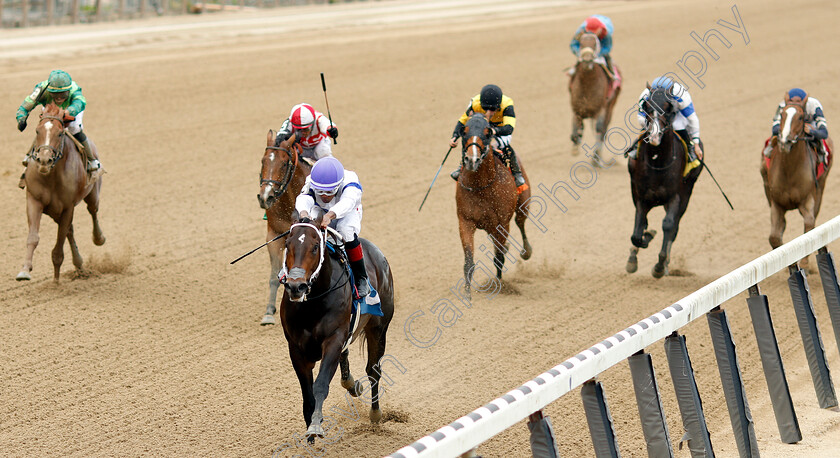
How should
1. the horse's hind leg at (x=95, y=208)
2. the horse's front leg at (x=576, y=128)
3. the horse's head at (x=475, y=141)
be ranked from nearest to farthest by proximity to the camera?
the horse's head at (x=475, y=141) < the horse's hind leg at (x=95, y=208) < the horse's front leg at (x=576, y=128)

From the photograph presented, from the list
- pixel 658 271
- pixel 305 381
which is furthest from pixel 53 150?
pixel 658 271

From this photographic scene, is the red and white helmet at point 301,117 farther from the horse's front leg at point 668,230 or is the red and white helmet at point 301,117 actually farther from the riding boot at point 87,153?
the horse's front leg at point 668,230

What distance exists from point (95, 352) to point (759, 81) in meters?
16.7

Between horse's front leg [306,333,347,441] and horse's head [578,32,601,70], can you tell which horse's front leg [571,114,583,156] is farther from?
horse's front leg [306,333,347,441]

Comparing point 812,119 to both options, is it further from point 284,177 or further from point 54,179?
point 54,179

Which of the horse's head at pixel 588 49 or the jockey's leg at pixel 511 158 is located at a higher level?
the horse's head at pixel 588 49

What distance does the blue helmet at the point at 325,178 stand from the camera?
20.0 feet

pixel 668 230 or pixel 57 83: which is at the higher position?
pixel 57 83

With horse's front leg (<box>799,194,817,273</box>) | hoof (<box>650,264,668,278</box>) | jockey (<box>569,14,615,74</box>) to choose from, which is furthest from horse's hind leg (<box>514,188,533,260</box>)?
jockey (<box>569,14,615,74</box>)

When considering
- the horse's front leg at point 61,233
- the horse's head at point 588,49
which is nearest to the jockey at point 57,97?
the horse's front leg at point 61,233

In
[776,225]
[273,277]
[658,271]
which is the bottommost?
[658,271]

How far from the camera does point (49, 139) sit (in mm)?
8523

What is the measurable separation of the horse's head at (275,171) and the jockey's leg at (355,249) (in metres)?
1.81

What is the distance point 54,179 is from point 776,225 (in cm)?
699
